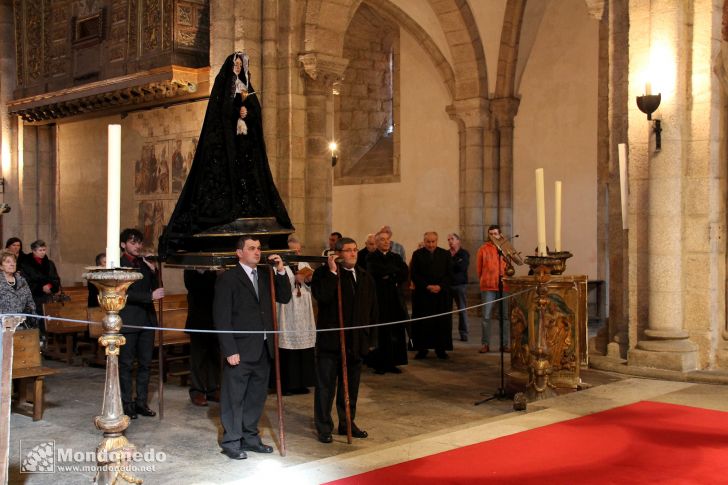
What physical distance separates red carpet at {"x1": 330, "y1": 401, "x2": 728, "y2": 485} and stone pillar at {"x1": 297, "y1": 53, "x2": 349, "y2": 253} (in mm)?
6509

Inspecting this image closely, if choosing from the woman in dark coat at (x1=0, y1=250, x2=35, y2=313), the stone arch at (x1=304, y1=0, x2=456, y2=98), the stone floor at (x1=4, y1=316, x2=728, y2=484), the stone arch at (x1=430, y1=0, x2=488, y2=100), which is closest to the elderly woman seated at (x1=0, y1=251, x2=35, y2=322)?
the woman in dark coat at (x1=0, y1=250, x2=35, y2=313)

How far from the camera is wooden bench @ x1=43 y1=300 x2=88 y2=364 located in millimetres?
9133

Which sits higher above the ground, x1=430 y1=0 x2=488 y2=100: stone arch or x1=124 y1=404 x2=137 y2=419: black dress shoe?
x1=430 y1=0 x2=488 y2=100: stone arch

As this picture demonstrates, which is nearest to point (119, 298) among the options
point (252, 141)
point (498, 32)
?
point (252, 141)

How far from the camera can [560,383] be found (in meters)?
7.12

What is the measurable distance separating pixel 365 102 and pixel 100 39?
294 inches

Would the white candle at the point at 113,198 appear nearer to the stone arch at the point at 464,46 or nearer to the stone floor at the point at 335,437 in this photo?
the stone floor at the point at 335,437

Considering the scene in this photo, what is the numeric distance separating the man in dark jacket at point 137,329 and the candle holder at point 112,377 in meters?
2.73

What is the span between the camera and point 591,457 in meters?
4.61

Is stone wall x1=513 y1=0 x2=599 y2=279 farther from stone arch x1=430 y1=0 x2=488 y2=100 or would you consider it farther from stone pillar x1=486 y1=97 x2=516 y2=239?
stone arch x1=430 y1=0 x2=488 y2=100

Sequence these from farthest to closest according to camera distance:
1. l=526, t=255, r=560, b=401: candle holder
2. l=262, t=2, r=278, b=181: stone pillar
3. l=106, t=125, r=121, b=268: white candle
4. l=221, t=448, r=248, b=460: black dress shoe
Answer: l=262, t=2, r=278, b=181: stone pillar < l=526, t=255, r=560, b=401: candle holder < l=221, t=448, r=248, b=460: black dress shoe < l=106, t=125, r=121, b=268: white candle

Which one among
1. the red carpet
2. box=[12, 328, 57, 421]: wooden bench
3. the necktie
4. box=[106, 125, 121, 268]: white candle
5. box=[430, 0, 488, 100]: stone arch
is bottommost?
the red carpet

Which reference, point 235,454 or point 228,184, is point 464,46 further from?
point 235,454

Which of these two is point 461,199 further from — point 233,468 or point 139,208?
point 233,468
